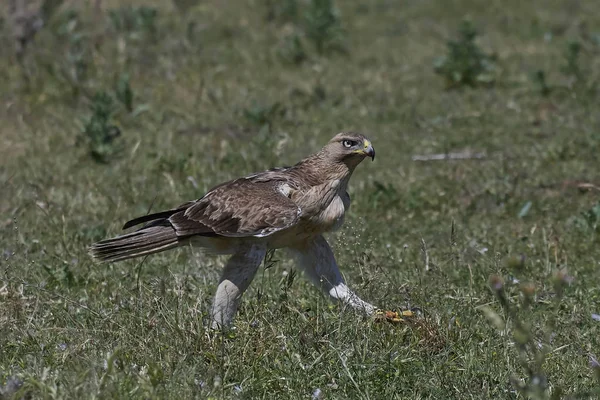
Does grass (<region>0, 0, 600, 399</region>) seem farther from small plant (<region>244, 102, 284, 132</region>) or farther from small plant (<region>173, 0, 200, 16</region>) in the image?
small plant (<region>173, 0, 200, 16</region>)

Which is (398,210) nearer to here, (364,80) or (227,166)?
(227,166)

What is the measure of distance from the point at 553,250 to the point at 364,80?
17.3ft

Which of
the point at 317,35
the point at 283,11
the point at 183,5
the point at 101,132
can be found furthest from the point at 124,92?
the point at 283,11

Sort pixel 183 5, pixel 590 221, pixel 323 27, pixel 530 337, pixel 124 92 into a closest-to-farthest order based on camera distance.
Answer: pixel 530 337, pixel 590 221, pixel 124 92, pixel 323 27, pixel 183 5

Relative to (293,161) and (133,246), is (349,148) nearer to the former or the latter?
(133,246)

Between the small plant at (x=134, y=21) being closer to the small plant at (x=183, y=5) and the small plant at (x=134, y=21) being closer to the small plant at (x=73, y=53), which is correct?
the small plant at (x=73, y=53)

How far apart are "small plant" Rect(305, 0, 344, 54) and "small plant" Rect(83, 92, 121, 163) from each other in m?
4.17

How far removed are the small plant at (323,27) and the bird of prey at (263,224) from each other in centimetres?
725

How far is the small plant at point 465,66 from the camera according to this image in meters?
11.9

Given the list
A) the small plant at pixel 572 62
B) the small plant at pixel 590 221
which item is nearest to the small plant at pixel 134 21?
the small plant at pixel 572 62

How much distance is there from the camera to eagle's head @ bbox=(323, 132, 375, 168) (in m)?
6.04

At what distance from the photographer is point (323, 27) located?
13.2m

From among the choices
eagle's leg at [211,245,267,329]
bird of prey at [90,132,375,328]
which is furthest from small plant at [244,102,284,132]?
eagle's leg at [211,245,267,329]

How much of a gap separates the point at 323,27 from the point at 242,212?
25.5ft
